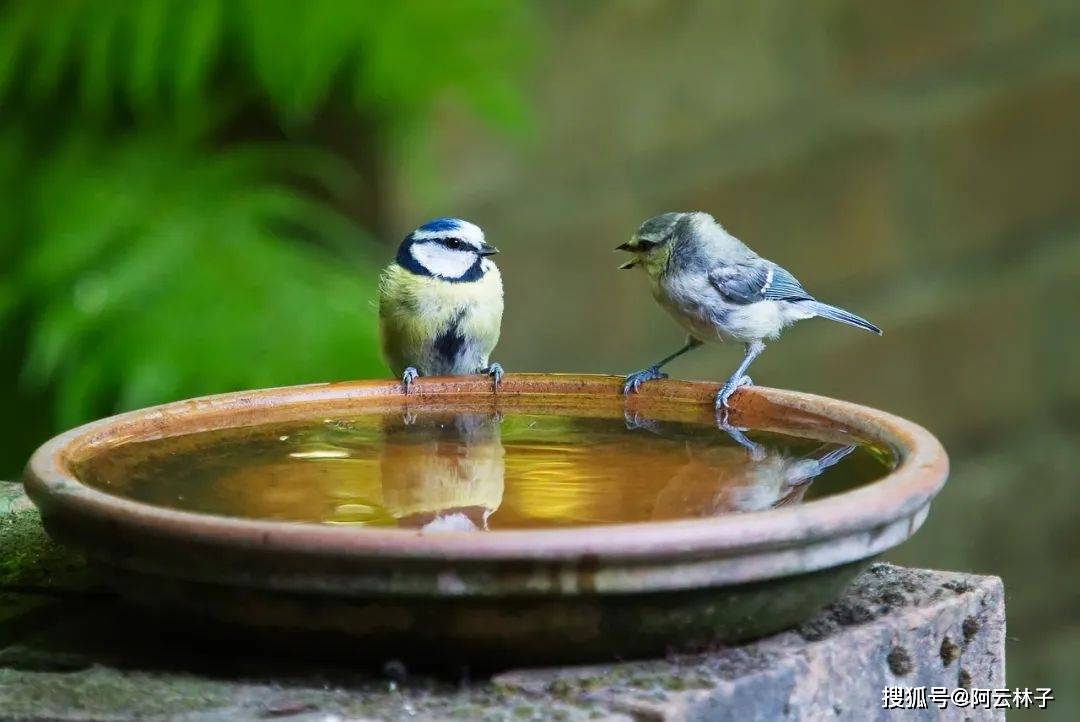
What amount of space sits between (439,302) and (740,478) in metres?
1.27

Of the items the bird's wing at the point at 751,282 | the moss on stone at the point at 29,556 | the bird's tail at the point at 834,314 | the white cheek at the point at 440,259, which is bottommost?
the moss on stone at the point at 29,556

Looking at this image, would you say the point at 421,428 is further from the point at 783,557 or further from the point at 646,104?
the point at 646,104

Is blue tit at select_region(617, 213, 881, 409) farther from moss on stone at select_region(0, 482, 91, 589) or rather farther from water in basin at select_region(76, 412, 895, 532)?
moss on stone at select_region(0, 482, 91, 589)

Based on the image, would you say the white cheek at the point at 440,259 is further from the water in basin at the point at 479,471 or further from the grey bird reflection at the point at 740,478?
the grey bird reflection at the point at 740,478

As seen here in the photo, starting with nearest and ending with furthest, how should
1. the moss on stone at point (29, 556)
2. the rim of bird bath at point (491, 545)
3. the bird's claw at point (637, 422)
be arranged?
1. the rim of bird bath at point (491, 545)
2. the moss on stone at point (29, 556)
3. the bird's claw at point (637, 422)

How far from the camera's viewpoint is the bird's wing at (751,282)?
9.65 ft

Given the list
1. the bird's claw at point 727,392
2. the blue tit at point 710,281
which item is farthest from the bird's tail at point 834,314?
the bird's claw at point 727,392

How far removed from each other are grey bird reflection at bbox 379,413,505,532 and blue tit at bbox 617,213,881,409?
69cm

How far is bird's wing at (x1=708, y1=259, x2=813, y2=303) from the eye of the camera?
2.94 meters

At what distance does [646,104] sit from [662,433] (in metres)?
2.39

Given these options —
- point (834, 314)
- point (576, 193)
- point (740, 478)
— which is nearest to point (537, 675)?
point (740, 478)

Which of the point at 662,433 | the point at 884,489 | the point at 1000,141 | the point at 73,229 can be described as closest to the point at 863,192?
the point at 1000,141

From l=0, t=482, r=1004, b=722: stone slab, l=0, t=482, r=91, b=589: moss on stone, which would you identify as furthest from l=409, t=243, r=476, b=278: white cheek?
l=0, t=482, r=1004, b=722: stone slab

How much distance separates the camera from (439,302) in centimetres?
306
